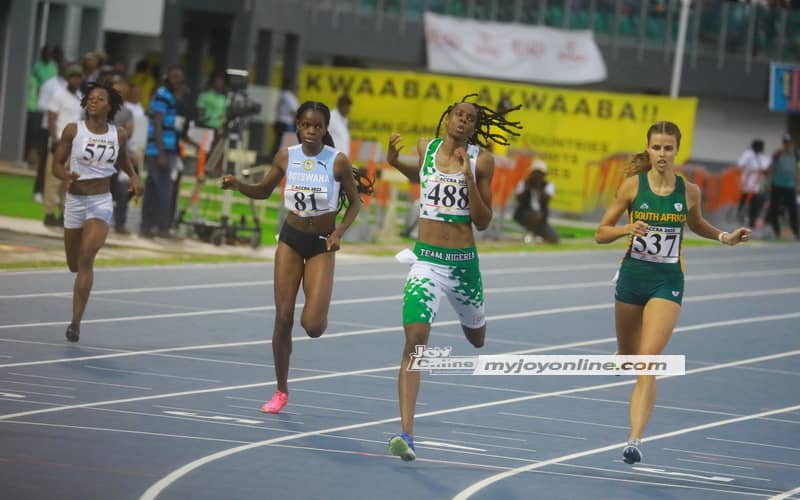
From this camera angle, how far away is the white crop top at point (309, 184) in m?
11.2

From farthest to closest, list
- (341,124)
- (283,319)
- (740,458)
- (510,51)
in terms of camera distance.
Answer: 1. (510,51)
2. (341,124)
3. (283,319)
4. (740,458)

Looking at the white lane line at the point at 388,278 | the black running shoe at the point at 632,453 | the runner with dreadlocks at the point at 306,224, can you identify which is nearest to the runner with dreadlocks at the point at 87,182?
the white lane line at the point at 388,278

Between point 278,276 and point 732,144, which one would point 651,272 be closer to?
point 278,276

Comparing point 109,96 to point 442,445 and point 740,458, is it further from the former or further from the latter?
point 740,458

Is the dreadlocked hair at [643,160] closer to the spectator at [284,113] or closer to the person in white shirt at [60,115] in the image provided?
the person in white shirt at [60,115]

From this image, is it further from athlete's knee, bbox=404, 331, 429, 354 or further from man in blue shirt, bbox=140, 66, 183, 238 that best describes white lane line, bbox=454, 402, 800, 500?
man in blue shirt, bbox=140, 66, 183, 238

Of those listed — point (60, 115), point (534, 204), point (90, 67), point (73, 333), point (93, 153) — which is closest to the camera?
point (73, 333)

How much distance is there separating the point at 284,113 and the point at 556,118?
21.1 ft

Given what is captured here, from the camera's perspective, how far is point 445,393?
42.6ft

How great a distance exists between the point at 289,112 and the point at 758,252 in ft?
35.6

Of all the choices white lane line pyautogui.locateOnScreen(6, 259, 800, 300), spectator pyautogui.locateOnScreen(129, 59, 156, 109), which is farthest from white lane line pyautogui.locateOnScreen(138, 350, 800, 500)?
spectator pyautogui.locateOnScreen(129, 59, 156, 109)

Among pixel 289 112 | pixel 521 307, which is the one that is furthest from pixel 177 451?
pixel 289 112

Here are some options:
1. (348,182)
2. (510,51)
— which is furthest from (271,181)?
(510,51)

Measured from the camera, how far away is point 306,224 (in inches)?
442
